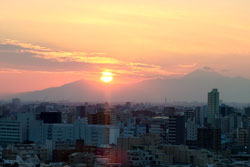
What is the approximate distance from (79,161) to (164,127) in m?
15.4

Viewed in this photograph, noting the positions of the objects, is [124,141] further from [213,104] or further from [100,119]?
[213,104]

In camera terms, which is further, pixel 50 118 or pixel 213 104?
pixel 213 104

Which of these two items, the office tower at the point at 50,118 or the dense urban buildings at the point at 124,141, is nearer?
the dense urban buildings at the point at 124,141

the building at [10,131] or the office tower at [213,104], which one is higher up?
the office tower at [213,104]

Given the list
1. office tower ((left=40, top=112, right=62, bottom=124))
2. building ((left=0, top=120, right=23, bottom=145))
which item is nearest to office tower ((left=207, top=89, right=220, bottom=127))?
office tower ((left=40, top=112, right=62, bottom=124))

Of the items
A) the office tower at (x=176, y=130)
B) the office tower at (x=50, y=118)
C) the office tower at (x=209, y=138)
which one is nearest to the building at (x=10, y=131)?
the office tower at (x=50, y=118)

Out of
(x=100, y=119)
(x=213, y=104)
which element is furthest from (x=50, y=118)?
(x=213, y=104)

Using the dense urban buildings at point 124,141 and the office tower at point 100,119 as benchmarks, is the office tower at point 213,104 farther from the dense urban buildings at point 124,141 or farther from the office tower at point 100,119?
the office tower at point 100,119

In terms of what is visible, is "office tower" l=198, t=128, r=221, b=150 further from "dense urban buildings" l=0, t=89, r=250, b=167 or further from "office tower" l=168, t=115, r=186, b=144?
"office tower" l=168, t=115, r=186, b=144

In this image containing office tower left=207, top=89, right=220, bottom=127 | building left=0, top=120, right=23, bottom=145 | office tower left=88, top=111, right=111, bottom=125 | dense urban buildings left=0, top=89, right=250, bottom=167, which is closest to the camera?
dense urban buildings left=0, top=89, right=250, bottom=167

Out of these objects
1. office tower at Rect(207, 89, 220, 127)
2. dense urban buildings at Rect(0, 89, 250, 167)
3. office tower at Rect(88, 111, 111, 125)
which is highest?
office tower at Rect(207, 89, 220, 127)

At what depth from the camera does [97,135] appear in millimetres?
35406

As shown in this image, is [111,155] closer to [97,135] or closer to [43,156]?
[43,156]

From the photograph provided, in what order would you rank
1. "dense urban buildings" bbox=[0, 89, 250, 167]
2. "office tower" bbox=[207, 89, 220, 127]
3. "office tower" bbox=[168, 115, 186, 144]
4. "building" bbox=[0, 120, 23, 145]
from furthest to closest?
"office tower" bbox=[207, 89, 220, 127], "building" bbox=[0, 120, 23, 145], "office tower" bbox=[168, 115, 186, 144], "dense urban buildings" bbox=[0, 89, 250, 167]
